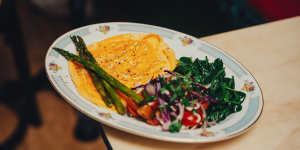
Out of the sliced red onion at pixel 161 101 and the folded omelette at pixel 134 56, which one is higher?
the folded omelette at pixel 134 56

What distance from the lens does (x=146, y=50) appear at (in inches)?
52.5

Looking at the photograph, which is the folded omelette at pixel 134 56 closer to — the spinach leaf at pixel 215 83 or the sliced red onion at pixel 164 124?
the spinach leaf at pixel 215 83

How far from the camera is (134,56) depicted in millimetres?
1311

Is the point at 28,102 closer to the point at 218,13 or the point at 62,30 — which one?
the point at 62,30

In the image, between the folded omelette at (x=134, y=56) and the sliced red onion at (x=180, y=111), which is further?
the folded omelette at (x=134, y=56)

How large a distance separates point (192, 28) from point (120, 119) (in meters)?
2.89

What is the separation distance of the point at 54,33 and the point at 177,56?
8.22ft

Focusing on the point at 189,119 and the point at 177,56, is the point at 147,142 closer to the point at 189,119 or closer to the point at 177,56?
the point at 189,119

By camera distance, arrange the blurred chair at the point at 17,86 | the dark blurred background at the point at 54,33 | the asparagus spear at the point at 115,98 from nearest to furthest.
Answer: the asparagus spear at the point at 115,98, the blurred chair at the point at 17,86, the dark blurred background at the point at 54,33

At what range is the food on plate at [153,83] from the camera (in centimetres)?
96

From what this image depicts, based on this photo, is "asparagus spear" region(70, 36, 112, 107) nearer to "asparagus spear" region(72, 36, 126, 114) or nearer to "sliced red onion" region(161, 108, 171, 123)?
"asparagus spear" region(72, 36, 126, 114)

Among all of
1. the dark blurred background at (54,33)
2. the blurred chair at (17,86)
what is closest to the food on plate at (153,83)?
the dark blurred background at (54,33)

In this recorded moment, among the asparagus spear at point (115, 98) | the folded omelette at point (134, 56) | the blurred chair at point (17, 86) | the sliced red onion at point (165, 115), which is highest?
the folded omelette at point (134, 56)

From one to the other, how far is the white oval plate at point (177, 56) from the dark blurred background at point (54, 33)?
2.01 feet
